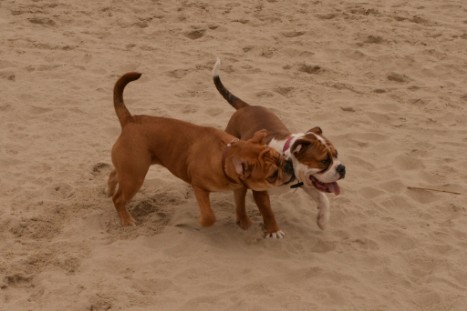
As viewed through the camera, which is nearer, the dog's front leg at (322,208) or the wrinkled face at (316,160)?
the wrinkled face at (316,160)

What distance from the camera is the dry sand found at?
190 inches

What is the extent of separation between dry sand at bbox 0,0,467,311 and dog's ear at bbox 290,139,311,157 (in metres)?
0.69

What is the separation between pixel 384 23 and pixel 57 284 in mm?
6786

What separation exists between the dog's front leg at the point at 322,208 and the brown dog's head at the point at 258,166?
1.75 ft

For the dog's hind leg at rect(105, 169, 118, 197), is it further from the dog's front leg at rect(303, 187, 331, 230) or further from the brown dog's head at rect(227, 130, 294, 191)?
the dog's front leg at rect(303, 187, 331, 230)

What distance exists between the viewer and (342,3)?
10.7 metres

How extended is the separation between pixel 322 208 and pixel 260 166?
33.9 inches

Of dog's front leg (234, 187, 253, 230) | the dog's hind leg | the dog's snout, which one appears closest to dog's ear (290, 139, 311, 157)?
the dog's snout

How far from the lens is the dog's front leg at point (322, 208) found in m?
5.54

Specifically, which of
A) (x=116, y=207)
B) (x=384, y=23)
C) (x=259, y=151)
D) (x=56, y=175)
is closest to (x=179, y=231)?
(x=116, y=207)

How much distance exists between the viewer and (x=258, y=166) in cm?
498

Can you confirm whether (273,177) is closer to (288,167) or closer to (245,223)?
(288,167)

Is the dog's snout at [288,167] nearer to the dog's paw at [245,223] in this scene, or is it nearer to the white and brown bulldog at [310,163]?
the white and brown bulldog at [310,163]

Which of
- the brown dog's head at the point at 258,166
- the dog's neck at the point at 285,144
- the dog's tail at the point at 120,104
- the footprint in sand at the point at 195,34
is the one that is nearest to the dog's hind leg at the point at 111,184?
the dog's tail at the point at 120,104
